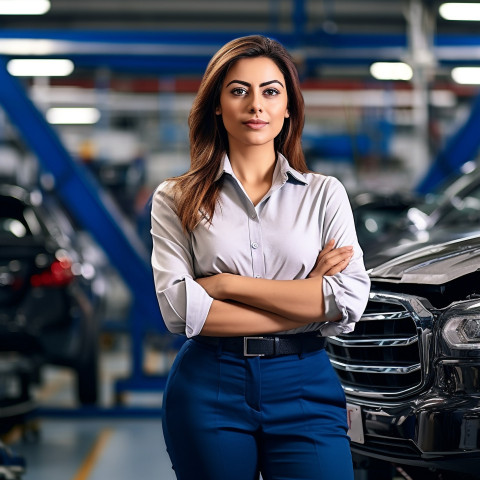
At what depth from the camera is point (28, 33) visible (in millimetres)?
6863

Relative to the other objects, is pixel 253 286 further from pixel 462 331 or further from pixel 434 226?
pixel 434 226

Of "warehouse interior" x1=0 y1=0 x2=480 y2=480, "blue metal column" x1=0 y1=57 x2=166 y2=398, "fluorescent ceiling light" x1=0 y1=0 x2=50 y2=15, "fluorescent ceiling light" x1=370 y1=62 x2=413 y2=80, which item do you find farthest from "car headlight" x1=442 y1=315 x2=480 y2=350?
"fluorescent ceiling light" x1=370 y1=62 x2=413 y2=80

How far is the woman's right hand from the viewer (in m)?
2.16

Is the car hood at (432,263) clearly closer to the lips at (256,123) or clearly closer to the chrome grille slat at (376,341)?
the chrome grille slat at (376,341)

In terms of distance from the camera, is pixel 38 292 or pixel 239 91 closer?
pixel 239 91

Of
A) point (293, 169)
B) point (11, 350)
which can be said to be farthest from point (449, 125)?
point (293, 169)

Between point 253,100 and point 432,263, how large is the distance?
1.15 meters

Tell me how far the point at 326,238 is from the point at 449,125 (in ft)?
63.8

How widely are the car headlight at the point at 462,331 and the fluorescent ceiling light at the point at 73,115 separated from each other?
58.1 ft

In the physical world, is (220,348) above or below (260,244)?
below

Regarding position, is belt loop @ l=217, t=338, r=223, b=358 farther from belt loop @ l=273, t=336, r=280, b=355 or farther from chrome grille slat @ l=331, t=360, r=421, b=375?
chrome grille slat @ l=331, t=360, r=421, b=375

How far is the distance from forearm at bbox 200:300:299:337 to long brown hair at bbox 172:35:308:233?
0.23 metres

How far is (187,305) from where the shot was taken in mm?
2088

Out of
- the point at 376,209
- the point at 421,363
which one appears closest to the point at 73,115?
the point at 376,209
